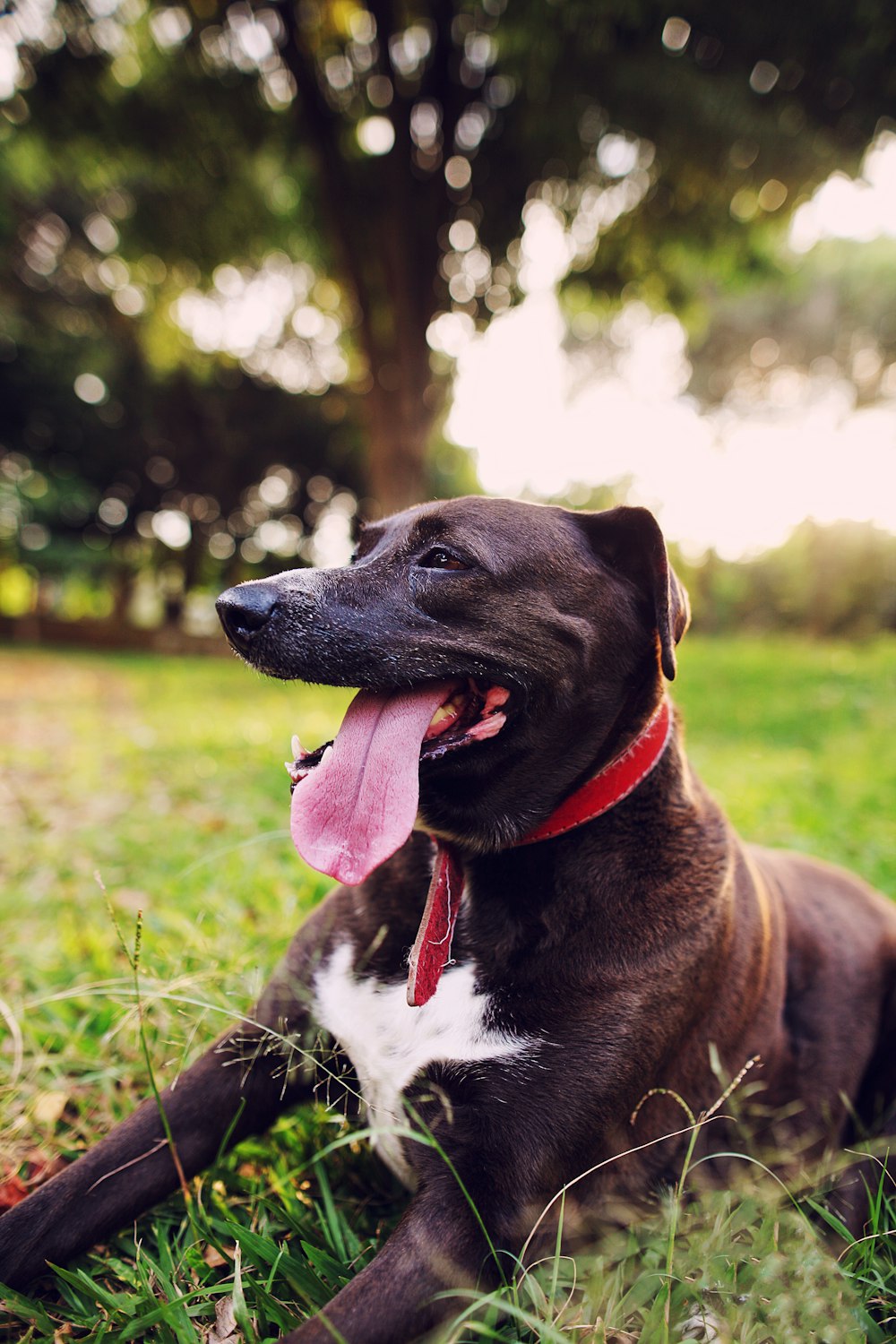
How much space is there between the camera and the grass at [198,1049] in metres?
1.42

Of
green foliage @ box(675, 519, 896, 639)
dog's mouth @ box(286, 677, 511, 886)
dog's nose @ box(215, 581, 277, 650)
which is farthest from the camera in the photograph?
green foliage @ box(675, 519, 896, 639)

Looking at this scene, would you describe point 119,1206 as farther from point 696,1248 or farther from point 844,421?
point 844,421

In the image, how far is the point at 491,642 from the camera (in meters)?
1.68

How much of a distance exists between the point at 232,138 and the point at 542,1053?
35.5ft

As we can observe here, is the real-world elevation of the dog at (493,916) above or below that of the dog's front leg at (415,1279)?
above

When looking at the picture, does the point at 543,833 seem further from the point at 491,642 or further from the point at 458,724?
the point at 491,642

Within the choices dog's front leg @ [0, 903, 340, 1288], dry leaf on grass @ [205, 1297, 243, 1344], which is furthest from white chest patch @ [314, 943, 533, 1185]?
dry leaf on grass @ [205, 1297, 243, 1344]

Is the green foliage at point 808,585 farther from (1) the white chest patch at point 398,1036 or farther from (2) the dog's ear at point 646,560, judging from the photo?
(1) the white chest patch at point 398,1036

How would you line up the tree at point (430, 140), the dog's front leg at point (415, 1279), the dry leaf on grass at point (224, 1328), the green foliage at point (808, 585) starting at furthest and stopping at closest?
the green foliage at point (808, 585) → the tree at point (430, 140) → the dry leaf on grass at point (224, 1328) → the dog's front leg at point (415, 1279)

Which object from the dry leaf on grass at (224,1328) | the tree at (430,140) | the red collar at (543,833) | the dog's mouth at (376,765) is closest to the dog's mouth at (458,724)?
the dog's mouth at (376,765)

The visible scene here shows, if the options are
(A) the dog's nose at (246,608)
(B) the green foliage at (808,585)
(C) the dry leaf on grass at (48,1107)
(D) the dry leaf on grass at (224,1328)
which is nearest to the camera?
(D) the dry leaf on grass at (224,1328)

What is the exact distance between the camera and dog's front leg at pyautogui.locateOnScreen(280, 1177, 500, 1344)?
4.08 ft

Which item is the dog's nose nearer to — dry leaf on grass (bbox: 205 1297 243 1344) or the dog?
the dog

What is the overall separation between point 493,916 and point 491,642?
574mm
